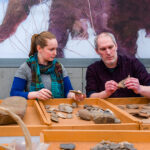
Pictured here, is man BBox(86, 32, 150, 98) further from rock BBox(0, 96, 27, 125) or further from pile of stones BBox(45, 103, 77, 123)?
rock BBox(0, 96, 27, 125)

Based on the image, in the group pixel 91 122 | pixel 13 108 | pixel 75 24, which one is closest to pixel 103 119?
pixel 91 122

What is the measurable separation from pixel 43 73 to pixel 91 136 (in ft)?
4.84

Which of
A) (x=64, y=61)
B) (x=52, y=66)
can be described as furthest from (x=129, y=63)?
(x=64, y=61)

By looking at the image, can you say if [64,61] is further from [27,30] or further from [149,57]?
[149,57]

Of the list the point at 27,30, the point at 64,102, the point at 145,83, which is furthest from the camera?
the point at 27,30

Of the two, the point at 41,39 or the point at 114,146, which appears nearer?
the point at 114,146

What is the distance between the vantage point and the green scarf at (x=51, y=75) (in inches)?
94.6

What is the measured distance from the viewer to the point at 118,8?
4016 mm

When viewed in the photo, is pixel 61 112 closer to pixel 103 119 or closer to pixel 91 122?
pixel 91 122

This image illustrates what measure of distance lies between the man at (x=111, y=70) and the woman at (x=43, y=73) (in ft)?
0.91

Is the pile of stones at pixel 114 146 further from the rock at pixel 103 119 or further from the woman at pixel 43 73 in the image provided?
the woman at pixel 43 73

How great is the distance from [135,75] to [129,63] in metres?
0.13

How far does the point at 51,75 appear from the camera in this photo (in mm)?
2490

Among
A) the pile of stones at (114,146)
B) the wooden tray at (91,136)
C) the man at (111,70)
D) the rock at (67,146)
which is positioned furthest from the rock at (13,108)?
the man at (111,70)
